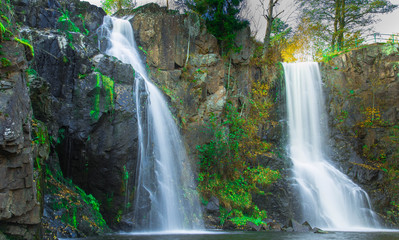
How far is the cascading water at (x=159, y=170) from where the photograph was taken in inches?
417

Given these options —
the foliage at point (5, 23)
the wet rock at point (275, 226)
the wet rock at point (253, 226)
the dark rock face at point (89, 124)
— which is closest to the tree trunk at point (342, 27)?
the wet rock at point (275, 226)

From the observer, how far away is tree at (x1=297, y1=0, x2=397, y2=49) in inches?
911

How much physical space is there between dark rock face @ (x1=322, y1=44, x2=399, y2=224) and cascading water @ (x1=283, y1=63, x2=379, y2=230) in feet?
2.49

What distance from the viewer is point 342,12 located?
23688mm

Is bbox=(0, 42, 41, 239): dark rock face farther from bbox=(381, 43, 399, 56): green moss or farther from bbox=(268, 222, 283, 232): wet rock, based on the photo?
bbox=(381, 43, 399, 56): green moss

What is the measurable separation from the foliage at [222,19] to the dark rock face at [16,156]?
12701 mm

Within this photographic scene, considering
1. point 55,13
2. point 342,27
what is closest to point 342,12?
point 342,27

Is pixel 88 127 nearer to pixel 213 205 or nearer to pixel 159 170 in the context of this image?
pixel 159 170

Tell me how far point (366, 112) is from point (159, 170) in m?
13.2

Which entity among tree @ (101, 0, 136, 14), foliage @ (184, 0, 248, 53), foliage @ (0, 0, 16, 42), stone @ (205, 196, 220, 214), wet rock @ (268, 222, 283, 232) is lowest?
wet rock @ (268, 222, 283, 232)

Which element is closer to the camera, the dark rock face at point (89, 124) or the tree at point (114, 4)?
the dark rock face at point (89, 124)

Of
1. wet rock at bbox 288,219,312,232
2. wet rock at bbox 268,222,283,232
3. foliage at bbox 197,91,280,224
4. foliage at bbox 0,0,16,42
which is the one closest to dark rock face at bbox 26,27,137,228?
foliage at bbox 0,0,16,42

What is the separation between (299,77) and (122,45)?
10940mm

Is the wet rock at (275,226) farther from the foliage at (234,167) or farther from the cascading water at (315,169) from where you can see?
the cascading water at (315,169)
